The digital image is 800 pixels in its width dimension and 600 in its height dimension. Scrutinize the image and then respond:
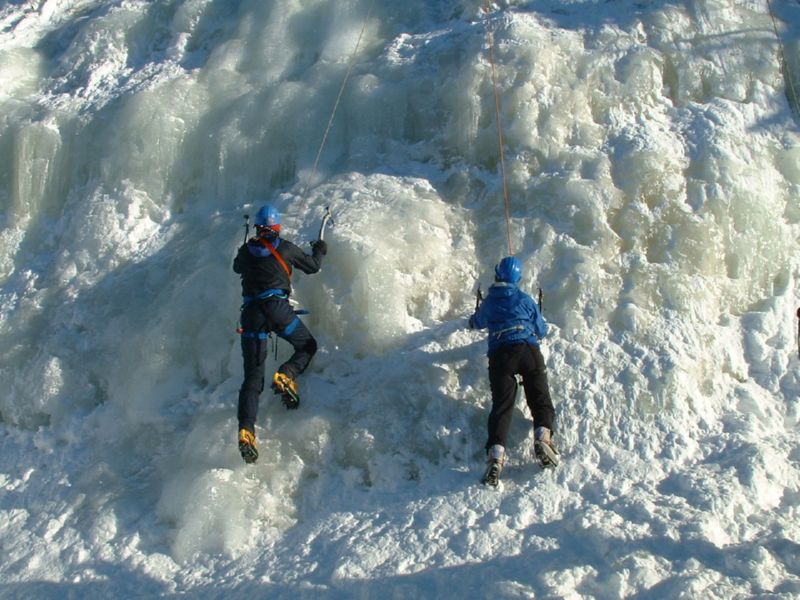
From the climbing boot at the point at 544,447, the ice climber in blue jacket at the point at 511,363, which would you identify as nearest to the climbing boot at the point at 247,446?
the ice climber in blue jacket at the point at 511,363

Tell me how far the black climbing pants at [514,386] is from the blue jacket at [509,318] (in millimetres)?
89

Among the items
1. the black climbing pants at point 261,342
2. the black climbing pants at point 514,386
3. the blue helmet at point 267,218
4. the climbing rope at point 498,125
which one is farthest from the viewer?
the climbing rope at point 498,125

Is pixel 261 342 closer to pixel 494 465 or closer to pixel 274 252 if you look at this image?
pixel 274 252

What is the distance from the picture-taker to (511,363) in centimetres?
664

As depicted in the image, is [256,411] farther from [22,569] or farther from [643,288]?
[643,288]

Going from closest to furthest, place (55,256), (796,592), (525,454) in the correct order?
(796,592) < (525,454) < (55,256)

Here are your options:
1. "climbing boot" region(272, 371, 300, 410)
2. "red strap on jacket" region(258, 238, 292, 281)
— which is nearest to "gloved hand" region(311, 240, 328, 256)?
"red strap on jacket" region(258, 238, 292, 281)

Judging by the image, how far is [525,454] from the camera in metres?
6.75

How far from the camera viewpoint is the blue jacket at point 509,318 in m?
6.76

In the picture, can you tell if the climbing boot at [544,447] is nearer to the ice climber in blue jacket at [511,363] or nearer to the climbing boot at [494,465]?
the ice climber in blue jacket at [511,363]

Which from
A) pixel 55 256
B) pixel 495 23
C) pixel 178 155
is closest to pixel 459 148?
pixel 495 23

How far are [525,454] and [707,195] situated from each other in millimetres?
3357

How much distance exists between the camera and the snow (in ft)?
20.4

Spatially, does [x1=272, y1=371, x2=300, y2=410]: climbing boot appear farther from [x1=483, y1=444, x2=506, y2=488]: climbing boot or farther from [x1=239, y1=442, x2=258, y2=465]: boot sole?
[x1=483, y1=444, x2=506, y2=488]: climbing boot
